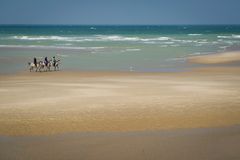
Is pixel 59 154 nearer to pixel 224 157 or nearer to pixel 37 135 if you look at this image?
pixel 37 135

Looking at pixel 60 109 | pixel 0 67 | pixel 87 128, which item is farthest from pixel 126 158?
Answer: pixel 0 67

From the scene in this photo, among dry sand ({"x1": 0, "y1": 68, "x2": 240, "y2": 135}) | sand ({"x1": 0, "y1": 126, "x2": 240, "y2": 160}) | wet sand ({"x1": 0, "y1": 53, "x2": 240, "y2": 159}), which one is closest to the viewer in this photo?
sand ({"x1": 0, "y1": 126, "x2": 240, "y2": 160})

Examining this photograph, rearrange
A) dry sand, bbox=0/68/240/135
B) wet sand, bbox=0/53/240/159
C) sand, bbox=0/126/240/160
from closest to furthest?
1. sand, bbox=0/126/240/160
2. wet sand, bbox=0/53/240/159
3. dry sand, bbox=0/68/240/135

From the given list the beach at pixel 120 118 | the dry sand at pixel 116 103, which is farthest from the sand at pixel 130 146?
the dry sand at pixel 116 103

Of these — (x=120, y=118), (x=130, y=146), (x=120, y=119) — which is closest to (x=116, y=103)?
(x=120, y=118)

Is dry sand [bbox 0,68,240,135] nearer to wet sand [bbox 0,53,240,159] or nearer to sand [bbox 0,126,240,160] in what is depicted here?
wet sand [bbox 0,53,240,159]

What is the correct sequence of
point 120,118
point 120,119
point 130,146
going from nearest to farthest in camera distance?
point 130,146 < point 120,119 < point 120,118

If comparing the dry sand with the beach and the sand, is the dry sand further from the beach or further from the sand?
the sand

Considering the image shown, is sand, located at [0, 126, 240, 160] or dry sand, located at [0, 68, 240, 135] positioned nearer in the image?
sand, located at [0, 126, 240, 160]

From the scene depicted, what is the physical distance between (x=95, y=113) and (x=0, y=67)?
1966 cm

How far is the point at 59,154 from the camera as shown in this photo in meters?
9.92

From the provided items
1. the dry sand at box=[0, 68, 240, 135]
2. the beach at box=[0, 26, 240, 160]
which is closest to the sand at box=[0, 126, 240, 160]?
the beach at box=[0, 26, 240, 160]

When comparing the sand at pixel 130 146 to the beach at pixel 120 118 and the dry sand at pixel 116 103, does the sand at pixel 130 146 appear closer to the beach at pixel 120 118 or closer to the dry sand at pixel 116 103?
the beach at pixel 120 118

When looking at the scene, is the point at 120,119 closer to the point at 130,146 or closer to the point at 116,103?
the point at 116,103
